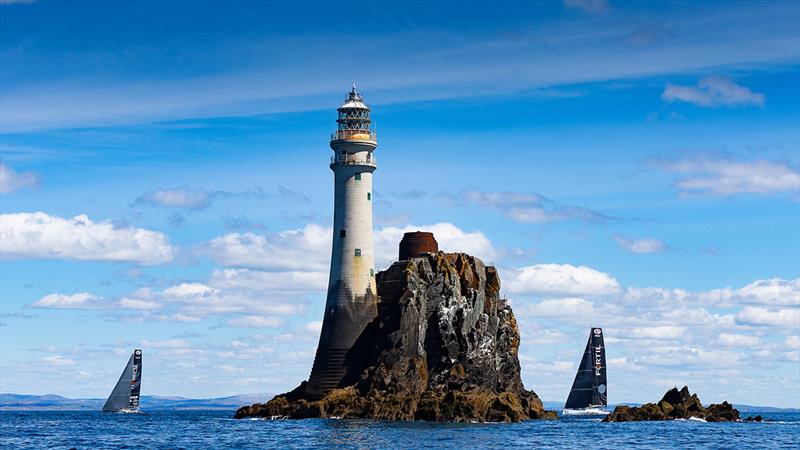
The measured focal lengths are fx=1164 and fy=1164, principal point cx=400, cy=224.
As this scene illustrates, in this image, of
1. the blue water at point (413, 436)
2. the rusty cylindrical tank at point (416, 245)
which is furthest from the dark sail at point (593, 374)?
the rusty cylindrical tank at point (416, 245)

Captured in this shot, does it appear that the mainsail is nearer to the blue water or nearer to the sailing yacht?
the blue water

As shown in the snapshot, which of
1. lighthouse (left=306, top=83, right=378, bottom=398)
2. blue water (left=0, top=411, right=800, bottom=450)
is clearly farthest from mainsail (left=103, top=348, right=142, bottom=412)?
lighthouse (left=306, top=83, right=378, bottom=398)

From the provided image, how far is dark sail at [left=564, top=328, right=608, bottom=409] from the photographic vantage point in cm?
12481

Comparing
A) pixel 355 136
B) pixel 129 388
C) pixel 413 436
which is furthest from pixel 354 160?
pixel 129 388

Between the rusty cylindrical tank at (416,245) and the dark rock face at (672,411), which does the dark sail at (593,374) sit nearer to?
the dark rock face at (672,411)

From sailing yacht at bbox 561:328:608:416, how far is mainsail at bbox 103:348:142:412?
202 ft

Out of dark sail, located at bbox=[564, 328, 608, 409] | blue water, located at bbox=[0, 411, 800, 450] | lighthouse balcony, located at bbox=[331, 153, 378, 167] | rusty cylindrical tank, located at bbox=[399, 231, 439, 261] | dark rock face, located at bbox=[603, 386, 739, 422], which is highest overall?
lighthouse balcony, located at bbox=[331, 153, 378, 167]

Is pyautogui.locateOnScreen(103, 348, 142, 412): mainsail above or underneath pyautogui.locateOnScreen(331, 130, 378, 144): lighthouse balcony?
underneath

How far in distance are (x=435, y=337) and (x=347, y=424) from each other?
1598 cm

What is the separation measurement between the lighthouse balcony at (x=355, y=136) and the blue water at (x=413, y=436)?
26.8 metres

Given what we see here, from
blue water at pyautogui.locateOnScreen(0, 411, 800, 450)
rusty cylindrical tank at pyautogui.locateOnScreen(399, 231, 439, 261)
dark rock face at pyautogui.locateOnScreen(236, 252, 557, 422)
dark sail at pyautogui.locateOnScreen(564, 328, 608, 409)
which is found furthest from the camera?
dark sail at pyautogui.locateOnScreen(564, 328, 608, 409)

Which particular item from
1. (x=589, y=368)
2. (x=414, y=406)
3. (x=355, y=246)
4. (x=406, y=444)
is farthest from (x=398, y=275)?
(x=406, y=444)

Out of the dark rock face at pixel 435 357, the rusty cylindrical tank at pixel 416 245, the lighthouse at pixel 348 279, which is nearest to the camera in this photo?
the dark rock face at pixel 435 357

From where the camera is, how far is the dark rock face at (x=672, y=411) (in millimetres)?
115562
